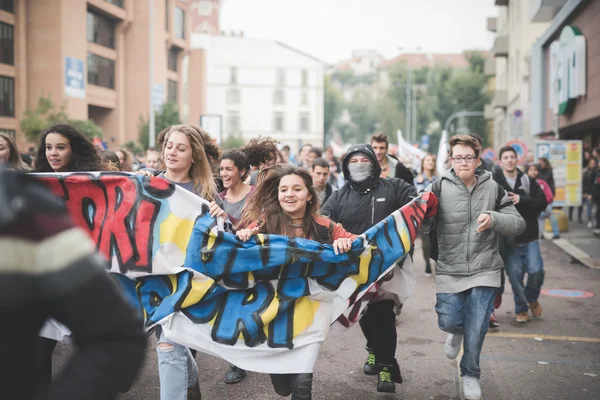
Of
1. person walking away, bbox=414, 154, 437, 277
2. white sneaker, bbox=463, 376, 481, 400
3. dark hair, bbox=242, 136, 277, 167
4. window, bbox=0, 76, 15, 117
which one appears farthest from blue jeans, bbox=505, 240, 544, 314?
window, bbox=0, 76, 15, 117

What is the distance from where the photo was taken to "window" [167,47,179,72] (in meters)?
55.3

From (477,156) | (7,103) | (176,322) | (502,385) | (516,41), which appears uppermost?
(516,41)

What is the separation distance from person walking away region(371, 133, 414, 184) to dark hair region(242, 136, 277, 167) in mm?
1167

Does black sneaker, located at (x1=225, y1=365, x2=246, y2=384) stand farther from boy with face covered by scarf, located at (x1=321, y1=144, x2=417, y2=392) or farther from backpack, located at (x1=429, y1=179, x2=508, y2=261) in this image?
backpack, located at (x1=429, y1=179, x2=508, y2=261)

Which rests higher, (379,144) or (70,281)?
(379,144)

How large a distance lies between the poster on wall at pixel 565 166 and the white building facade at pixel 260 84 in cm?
6700

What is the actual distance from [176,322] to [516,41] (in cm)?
3382

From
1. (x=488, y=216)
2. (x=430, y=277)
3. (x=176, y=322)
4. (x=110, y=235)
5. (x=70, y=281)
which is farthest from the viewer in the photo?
(x=430, y=277)

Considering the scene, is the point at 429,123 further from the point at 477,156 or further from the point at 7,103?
the point at 477,156

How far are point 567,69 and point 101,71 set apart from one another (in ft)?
110

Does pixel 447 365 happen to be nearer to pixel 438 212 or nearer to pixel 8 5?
pixel 438 212

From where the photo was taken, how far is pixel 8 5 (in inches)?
1369

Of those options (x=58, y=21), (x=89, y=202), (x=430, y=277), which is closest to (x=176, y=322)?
(x=89, y=202)

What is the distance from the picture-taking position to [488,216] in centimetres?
501
